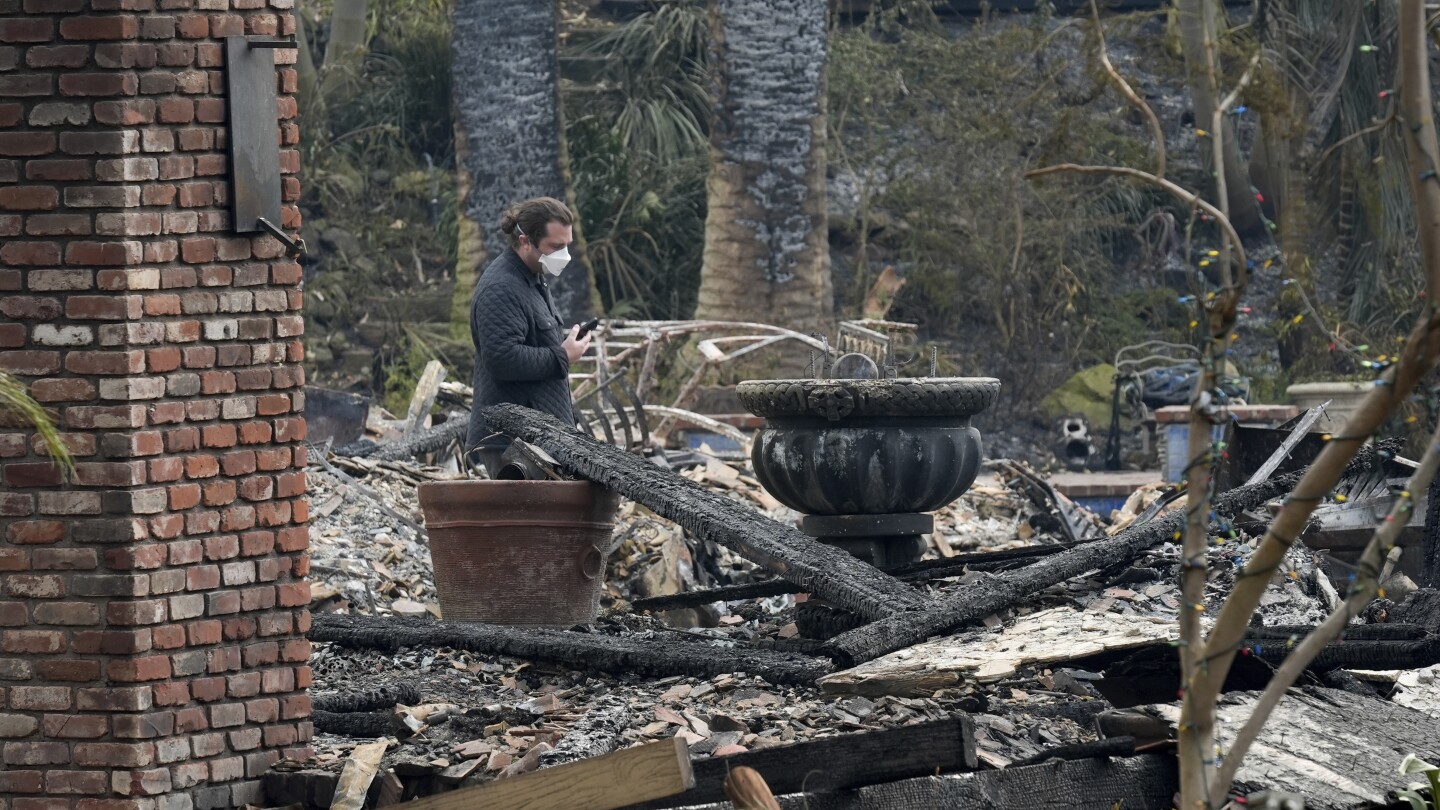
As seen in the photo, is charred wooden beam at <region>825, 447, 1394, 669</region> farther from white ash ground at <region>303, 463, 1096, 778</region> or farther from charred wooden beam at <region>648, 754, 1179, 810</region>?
charred wooden beam at <region>648, 754, 1179, 810</region>

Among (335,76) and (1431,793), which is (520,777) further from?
(335,76)

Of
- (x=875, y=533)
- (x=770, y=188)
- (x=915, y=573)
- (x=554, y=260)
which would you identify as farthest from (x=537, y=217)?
(x=770, y=188)

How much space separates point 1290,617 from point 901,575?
5.26ft

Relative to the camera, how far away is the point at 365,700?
20.1 feet

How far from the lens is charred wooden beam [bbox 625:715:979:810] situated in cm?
473

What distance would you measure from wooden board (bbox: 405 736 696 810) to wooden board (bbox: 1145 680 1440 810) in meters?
1.44

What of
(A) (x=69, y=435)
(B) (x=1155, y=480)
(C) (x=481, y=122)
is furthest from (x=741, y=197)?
(A) (x=69, y=435)

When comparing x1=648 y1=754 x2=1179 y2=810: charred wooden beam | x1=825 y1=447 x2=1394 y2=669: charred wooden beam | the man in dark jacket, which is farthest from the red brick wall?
the man in dark jacket

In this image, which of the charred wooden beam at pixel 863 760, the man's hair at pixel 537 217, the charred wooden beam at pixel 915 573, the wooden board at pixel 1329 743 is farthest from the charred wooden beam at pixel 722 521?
the charred wooden beam at pixel 863 760

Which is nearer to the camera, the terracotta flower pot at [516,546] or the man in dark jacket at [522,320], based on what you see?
the terracotta flower pot at [516,546]

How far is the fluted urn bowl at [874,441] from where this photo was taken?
8102 millimetres

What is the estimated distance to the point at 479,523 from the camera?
301 inches

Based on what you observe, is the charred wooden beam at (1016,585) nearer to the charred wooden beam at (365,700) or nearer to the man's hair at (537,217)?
the charred wooden beam at (365,700)

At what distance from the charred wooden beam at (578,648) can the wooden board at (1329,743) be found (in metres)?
1.47
